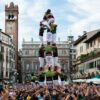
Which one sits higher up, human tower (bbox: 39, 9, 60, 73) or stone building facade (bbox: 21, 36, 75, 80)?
stone building facade (bbox: 21, 36, 75, 80)

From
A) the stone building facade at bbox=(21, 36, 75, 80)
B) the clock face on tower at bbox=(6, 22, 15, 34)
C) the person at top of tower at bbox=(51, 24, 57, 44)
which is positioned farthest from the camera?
the stone building facade at bbox=(21, 36, 75, 80)

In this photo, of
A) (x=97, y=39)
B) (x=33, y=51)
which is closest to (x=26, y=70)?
(x=33, y=51)

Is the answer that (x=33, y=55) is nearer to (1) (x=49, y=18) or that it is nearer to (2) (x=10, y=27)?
(2) (x=10, y=27)

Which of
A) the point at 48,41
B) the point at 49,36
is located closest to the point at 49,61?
the point at 48,41

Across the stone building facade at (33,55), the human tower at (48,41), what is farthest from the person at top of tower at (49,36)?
the stone building facade at (33,55)

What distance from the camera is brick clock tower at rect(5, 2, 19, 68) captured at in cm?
13150

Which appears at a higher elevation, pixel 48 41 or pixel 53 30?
pixel 53 30

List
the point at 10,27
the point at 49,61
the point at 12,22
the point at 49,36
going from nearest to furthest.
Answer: the point at 49,36 → the point at 49,61 → the point at 10,27 → the point at 12,22

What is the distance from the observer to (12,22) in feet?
447

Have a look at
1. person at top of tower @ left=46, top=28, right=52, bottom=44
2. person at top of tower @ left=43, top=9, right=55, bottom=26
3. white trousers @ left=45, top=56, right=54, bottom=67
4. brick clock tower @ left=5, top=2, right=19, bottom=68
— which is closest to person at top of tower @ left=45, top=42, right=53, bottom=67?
white trousers @ left=45, top=56, right=54, bottom=67

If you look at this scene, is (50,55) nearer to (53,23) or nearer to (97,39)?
(53,23)

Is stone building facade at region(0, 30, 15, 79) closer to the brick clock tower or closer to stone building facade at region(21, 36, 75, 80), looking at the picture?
the brick clock tower

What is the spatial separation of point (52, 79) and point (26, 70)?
120 m

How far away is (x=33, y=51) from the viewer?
154 m
